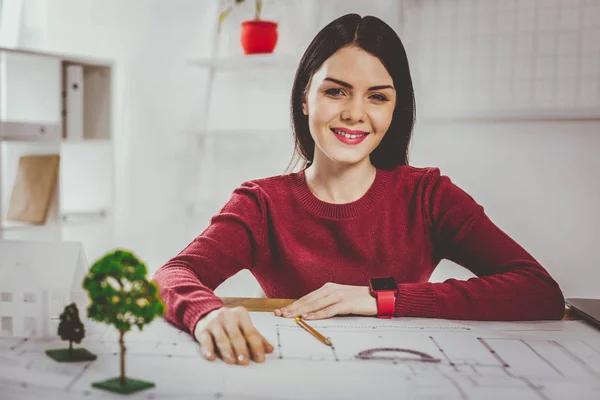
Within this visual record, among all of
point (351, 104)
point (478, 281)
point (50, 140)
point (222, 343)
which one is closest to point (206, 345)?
point (222, 343)

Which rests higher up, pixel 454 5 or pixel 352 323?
pixel 454 5

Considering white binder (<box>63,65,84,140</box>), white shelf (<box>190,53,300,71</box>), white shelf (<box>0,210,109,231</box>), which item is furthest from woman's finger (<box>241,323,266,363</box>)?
white binder (<box>63,65,84,140</box>)

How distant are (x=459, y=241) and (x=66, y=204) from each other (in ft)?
7.09

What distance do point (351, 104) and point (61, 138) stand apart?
174 centimetres

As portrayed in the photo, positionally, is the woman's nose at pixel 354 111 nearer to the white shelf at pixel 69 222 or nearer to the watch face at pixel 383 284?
the watch face at pixel 383 284

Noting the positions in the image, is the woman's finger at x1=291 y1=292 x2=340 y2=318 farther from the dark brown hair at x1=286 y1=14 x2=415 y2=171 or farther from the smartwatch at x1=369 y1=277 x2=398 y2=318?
the dark brown hair at x1=286 y1=14 x2=415 y2=171

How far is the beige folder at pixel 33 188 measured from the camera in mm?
2623

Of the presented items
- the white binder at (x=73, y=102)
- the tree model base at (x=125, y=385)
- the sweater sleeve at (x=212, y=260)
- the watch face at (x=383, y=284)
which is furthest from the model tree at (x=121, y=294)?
the white binder at (x=73, y=102)

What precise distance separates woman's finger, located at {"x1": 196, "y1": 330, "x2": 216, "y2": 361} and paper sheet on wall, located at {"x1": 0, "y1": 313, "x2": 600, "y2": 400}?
1 cm

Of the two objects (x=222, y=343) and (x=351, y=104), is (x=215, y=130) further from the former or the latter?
(x=222, y=343)

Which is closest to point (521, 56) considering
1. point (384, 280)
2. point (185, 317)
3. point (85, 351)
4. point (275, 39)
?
point (275, 39)

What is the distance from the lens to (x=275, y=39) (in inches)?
100

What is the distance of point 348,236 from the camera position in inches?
55.5

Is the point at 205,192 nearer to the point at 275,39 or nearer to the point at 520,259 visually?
the point at 275,39
